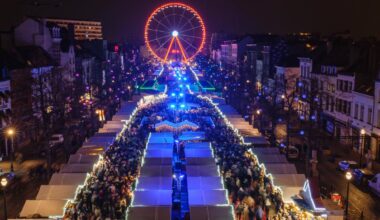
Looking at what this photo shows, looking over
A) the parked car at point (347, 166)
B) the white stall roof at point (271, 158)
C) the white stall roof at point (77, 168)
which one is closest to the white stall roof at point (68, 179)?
the white stall roof at point (77, 168)

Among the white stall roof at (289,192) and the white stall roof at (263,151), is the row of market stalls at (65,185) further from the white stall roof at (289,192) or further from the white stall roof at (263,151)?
the white stall roof at (289,192)

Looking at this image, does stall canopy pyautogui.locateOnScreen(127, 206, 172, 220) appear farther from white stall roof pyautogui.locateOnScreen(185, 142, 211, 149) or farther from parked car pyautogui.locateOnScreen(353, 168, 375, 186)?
parked car pyautogui.locateOnScreen(353, 168, 375, 186)

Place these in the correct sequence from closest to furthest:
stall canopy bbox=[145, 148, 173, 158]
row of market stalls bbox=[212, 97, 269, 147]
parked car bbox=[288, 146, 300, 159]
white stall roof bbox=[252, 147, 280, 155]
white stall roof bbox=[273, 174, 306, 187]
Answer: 1. white stall roof bbox=[273, 174, 306, 187]
2. stall canopy bbox=[145, 148, 173, 158]
3. white stall roof bbox=[252, 147, 280, 155]
4. row of market stalls bbox=[212, 97, 269, 147]
5. parked car bbox=[288, 146, 300, 159]

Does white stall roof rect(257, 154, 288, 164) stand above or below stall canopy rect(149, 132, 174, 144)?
below

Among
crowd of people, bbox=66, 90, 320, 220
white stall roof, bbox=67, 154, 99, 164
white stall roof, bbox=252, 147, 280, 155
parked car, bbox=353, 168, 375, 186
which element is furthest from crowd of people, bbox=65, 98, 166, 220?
parked car, bbox=353, 168, 375, 186

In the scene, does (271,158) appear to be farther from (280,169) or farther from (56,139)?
(56,139)

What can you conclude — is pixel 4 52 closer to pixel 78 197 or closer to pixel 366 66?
pixel 78 197

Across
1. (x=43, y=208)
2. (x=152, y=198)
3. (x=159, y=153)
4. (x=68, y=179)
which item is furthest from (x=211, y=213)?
(x=159, y=153)
